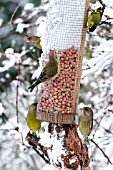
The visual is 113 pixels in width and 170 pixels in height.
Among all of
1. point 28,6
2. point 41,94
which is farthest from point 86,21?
point 28,6

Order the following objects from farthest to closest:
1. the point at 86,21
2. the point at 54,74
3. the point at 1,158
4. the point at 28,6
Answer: the point at 1,158 < the point at 28,6 < the point at 86,21 < the point at 54,74

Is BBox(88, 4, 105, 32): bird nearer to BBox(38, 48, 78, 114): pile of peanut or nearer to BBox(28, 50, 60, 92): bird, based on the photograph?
BBox(38, 48, 78, 114): pile of peanut

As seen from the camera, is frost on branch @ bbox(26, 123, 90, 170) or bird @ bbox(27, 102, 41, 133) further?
bird @ bbox(27, 102, 41, 133)

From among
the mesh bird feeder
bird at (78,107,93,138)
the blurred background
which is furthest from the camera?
the blurred background

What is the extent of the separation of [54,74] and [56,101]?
0.20 m

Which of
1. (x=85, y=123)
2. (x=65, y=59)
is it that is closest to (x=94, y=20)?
(x=65, y=59)

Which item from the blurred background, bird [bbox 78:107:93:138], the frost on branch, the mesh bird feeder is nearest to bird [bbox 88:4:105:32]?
the mesh bird feeder

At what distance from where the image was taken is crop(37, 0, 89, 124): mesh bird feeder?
2988 millimetres

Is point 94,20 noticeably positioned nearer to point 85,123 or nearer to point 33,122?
point 85,123

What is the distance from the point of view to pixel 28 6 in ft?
17.6

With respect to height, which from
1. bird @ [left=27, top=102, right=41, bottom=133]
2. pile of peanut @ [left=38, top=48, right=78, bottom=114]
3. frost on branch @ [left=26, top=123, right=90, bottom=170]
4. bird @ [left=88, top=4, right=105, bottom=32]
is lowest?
frost on branch @ [left=26, top=123, right=90, bottom=170]

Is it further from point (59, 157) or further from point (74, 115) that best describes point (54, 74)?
point (59, 157)

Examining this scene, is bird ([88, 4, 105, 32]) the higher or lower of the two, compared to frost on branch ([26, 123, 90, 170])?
higher

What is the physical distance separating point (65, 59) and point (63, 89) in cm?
19
